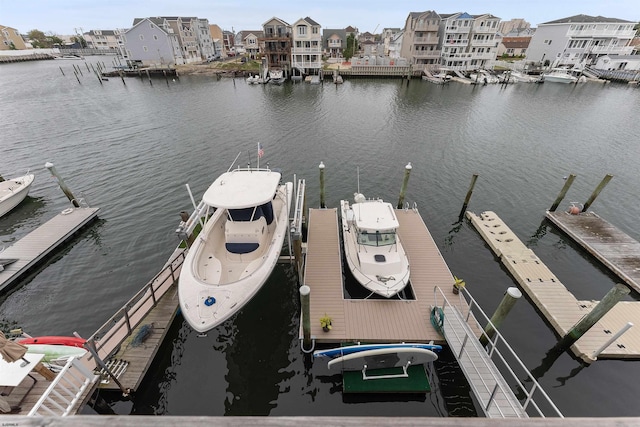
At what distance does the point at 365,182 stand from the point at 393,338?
16380 millimetres

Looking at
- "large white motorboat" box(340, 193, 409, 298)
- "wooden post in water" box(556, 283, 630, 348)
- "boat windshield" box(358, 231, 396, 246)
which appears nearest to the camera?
"wooden post in water" box(556, 283, 630, 348)

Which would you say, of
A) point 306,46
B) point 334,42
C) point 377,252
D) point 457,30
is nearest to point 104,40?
point 334,42

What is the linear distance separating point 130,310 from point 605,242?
26.7 m

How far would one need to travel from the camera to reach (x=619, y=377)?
1120cm

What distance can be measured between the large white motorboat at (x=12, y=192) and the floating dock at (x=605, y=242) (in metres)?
38.9

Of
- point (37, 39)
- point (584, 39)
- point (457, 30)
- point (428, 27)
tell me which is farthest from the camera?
point (37, 39)

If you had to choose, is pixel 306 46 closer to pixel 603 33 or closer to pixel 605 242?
pixel 605 242

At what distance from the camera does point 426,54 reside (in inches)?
2891

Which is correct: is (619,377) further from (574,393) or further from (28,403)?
(28,403)

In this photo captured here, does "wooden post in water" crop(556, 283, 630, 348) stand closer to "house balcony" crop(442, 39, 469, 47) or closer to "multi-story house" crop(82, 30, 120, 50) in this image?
"house balcony" crop(442, 39, 469, 47)

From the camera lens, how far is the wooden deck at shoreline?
11812 mm

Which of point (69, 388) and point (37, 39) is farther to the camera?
point (37, 39)

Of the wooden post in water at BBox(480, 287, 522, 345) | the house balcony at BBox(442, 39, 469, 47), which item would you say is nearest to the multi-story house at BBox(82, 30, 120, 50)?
the house balcony at BBox(442, 39, 469, 47)

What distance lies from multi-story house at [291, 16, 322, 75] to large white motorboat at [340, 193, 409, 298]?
6652 cm
